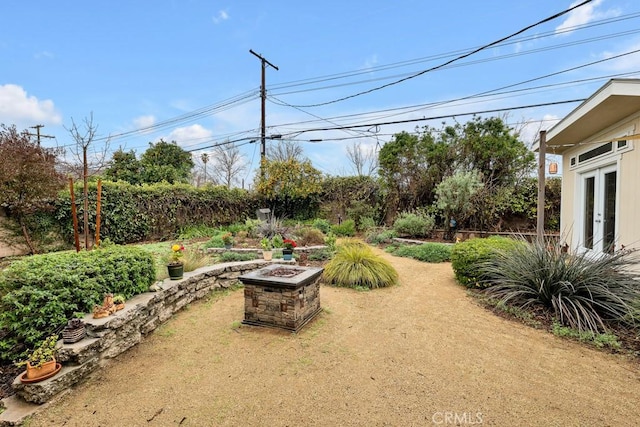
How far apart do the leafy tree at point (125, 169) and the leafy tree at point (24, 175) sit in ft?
23.6

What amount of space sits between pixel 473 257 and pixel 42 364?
188 inches

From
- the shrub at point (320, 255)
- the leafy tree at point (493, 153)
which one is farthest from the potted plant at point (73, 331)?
the leafy tree at point (493, 153)

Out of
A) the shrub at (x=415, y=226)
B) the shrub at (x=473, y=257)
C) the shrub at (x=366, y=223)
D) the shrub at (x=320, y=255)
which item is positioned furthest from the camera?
the shrub at (x=366, y=223)

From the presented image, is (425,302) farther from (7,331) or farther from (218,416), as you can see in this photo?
(7,331)

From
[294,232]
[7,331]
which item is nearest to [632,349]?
[7,331]

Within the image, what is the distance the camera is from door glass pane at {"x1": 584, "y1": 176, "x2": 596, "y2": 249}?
5.62m

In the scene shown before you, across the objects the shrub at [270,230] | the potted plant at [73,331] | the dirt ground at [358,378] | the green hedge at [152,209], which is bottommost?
the dirt ground at [358,378]

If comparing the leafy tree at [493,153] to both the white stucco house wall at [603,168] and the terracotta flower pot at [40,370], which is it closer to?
the white stucco house wall at [603,168]

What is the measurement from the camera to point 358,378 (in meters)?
2.16

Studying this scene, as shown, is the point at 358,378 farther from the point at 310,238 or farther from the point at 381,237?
the point at 381,237

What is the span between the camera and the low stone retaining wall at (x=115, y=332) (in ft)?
6.17

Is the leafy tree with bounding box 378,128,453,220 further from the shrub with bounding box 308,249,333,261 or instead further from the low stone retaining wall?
the low stone retaining wall

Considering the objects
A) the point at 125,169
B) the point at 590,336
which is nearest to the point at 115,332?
the point at 590,336

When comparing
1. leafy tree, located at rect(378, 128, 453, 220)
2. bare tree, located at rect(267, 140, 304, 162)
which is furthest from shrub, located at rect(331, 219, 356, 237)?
bare tree, located at rect(267, 140, 304, 162)
